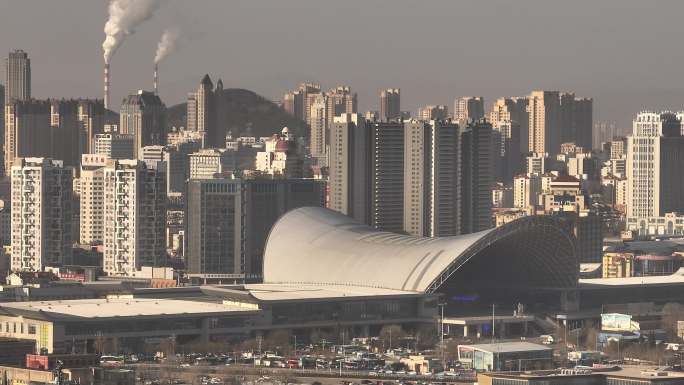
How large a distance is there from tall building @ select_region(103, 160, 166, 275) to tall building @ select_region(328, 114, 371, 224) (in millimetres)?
12538

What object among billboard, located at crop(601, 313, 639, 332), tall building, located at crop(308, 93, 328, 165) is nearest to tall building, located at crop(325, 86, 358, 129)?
tall building, located at crop(308, 93, 328, 165)

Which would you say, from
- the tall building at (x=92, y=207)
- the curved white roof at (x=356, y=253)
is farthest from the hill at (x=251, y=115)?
the curved white roof at (x=356, y=253)

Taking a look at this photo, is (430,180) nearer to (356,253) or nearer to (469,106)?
(356,253)

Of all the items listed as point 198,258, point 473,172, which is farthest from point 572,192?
point 198,258

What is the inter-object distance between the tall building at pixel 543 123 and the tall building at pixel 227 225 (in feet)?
274

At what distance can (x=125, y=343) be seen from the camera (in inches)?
2726

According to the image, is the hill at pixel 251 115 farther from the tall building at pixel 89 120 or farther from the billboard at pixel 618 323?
the billboard at pixel 618 323

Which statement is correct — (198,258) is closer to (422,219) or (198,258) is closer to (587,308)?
(422,219)

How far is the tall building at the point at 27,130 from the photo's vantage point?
156500mm

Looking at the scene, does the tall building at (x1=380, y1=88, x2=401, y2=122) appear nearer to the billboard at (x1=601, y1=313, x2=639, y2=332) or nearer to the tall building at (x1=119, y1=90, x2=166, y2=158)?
the tall building at (x1=119, y1=90, x2=166, y2=158)

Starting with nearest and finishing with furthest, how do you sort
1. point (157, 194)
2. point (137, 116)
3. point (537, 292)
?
point (537, 292) → point (157, 194) → point (137, 116)

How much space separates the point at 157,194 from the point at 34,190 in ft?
19.6

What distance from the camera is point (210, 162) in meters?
138

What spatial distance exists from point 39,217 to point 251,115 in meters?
61.4
